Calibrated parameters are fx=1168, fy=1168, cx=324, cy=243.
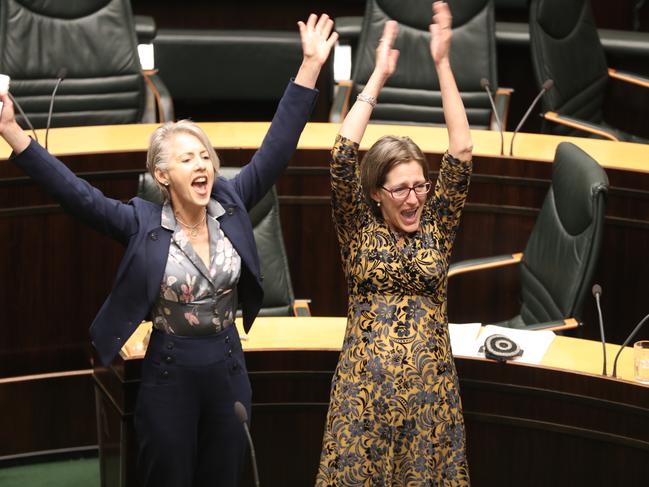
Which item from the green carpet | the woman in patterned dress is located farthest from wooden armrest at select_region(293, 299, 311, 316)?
the woman in patterned dress

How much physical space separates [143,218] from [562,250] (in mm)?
1168

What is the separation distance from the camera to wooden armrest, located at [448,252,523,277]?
3012 mm

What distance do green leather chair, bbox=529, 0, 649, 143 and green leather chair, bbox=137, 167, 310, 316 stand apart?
4.16ft

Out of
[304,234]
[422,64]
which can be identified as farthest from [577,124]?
[304,234]

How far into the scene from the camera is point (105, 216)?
77.7 inches

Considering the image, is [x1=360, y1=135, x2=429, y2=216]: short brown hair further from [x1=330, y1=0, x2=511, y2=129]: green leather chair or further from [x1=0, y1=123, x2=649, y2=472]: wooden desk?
[x1=330, y1=0, x2=511, y2=129]: green leather chair

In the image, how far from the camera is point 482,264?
3020 millimetres

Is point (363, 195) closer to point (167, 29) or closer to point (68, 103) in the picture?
point (68, 103)

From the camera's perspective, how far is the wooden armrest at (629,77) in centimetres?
400

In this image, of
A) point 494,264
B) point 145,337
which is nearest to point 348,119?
point 145,337

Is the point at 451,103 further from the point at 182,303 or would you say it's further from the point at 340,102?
the point at 340,102

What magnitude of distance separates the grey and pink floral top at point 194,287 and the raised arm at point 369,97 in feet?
0.96

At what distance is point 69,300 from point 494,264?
110 cm

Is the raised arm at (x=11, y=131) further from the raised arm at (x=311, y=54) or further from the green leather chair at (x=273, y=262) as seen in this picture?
the green leather chair at (x=273, y=262)
